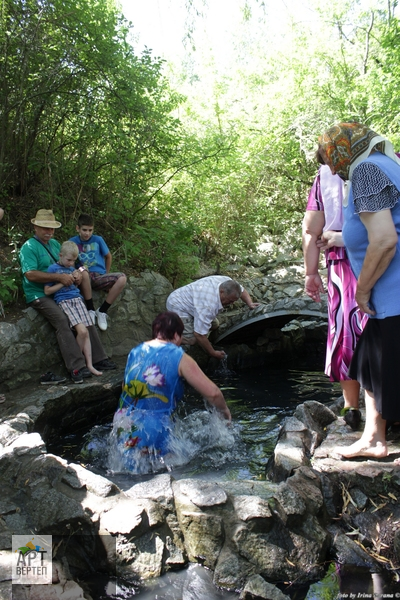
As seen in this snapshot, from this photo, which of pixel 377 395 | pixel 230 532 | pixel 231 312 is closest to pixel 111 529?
Answer: pixel 230 532

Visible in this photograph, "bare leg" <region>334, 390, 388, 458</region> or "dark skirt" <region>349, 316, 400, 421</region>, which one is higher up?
"dark skirt" <region>349, 316, 400, 421</region>

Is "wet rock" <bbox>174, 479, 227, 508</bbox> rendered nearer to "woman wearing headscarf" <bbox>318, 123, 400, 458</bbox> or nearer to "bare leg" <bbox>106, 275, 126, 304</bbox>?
"woman wearing headscarf" <bbox>318, 123, 400, 458</bbox>

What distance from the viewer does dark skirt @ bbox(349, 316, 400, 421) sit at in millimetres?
2752

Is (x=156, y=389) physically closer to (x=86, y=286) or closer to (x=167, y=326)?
(x=167, y=326)

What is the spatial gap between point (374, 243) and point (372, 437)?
1219mm

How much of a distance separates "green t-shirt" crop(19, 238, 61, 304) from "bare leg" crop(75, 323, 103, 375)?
58 centimetres

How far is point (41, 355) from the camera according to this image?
19.2 ft

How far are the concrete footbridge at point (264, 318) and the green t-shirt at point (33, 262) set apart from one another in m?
3.11

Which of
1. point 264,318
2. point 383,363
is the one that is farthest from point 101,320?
point 383,363

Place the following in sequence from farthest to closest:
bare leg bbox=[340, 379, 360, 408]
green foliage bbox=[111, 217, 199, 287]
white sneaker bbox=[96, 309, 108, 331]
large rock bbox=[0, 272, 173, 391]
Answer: green foliage bbox=[111, 217, 199, 287] → white sneaker bbox=[96, 309, 108, 331] → large rock bbox=[0, 272, 173, 391] → bare leg bbox=[340, 379, 360, 408]

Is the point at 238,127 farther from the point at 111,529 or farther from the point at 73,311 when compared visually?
the point at 111,529

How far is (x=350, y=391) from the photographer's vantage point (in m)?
3.52

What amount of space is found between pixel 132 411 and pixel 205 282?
2911 mm

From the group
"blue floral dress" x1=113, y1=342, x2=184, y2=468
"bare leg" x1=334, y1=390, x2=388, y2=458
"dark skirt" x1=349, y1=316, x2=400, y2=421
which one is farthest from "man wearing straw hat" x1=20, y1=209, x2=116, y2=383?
"dark skirt" x1=349, y1=316, x2=400, y2=421
